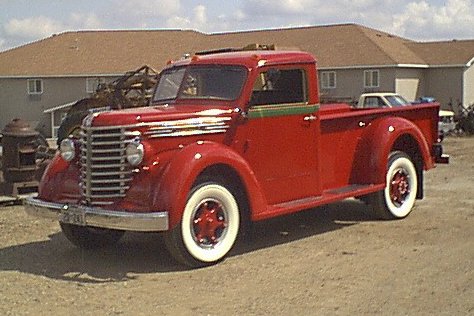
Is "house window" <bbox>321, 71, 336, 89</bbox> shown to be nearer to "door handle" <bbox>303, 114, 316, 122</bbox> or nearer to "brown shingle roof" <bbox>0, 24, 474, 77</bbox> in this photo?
"brown shingle roof" <bbox>0, 24, 474, 77</bbox>

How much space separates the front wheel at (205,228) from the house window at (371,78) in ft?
118

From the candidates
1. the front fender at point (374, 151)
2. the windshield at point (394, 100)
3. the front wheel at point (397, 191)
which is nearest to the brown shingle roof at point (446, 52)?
the windshield at point (394, 100)

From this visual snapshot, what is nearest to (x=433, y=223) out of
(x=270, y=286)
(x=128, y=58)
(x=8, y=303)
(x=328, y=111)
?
(x=328, y=111)

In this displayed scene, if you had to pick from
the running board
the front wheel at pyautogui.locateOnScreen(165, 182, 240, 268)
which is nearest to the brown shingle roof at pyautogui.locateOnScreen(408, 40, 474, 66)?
the running board

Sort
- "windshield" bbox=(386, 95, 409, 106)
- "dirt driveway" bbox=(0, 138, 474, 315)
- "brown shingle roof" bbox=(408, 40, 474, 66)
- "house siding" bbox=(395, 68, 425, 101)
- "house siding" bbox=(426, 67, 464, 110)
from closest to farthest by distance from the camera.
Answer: "dirt driveway" bbox=(0, 138, 474, 315) → "windshield" bbox=(386, 95, 409, 106) → "house siding" bbox=(395, 68, 425, 101) → "house siding" bbox=(426, 67, 464, 110) → "brown shingle roof" bbox=(408, 40, 474, 66)

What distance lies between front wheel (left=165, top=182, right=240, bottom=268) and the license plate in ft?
2.79

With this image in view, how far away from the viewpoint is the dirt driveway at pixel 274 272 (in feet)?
22.5

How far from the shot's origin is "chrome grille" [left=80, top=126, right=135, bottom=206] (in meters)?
8.30

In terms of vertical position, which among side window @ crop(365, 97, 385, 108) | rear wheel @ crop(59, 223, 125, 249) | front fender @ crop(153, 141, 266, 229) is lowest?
rear wheel @ crop(59, 223, 125, 249)

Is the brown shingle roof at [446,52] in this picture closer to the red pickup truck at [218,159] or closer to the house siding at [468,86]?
the house siding at [468,86]

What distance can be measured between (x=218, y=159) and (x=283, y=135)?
48.4 inches

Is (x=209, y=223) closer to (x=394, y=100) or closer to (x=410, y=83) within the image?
(x=394, y=100)

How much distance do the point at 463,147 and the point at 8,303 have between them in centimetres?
2291

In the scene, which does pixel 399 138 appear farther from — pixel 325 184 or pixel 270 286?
pixel 270 286
